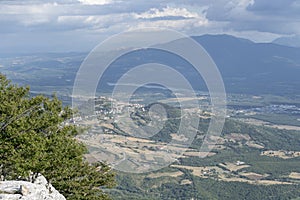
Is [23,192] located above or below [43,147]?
below

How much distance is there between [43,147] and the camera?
704 inches

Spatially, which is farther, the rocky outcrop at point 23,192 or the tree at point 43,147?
the tree at point 43,147

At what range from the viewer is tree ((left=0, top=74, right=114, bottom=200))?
17.1m

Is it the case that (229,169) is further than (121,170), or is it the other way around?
(229,169)

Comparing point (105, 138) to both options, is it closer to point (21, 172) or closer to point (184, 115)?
point (184, 115)

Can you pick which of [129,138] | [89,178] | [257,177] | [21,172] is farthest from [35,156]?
[129,138]

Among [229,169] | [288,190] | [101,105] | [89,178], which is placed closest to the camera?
[89,178]

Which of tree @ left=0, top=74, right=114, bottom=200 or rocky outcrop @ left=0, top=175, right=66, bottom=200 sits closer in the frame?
rocky outcrop @ left=0, top=175, right=66, bottom=200

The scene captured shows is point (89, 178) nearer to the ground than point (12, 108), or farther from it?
nearer to the ground

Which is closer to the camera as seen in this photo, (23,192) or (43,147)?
(23,192)

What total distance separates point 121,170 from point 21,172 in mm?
89171

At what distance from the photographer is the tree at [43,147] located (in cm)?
1712

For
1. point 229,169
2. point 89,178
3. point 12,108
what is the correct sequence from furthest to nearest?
1. point 229,169
2. point 89,178
3. point 12,108

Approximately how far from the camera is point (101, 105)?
147375 mm
